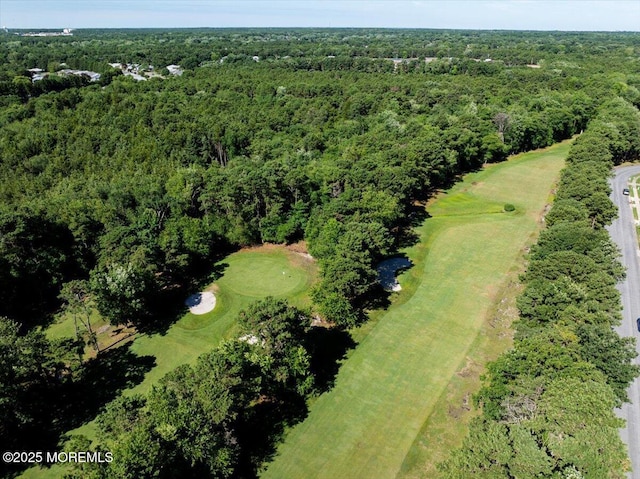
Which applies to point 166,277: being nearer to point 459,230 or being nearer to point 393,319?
point 393,319

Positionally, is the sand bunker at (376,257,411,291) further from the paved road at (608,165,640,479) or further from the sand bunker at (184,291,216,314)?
the paved road at (608,165,640,479)

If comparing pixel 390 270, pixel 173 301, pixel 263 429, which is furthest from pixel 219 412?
pixel 390 270

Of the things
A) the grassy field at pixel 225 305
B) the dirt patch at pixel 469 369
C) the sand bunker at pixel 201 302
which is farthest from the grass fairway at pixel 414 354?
the sand bunker at pixel 201 302

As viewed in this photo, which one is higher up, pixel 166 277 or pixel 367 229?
pixel 367 229

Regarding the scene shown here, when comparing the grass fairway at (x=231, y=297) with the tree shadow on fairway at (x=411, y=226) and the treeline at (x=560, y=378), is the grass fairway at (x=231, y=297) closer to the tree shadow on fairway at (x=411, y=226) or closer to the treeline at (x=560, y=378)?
the tree shadow on fairway at (x=411, y=226)

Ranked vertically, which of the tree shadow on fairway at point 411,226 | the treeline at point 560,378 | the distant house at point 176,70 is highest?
the distant house at point 176,70

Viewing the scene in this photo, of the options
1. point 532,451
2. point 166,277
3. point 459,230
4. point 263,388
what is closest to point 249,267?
point 166,277
